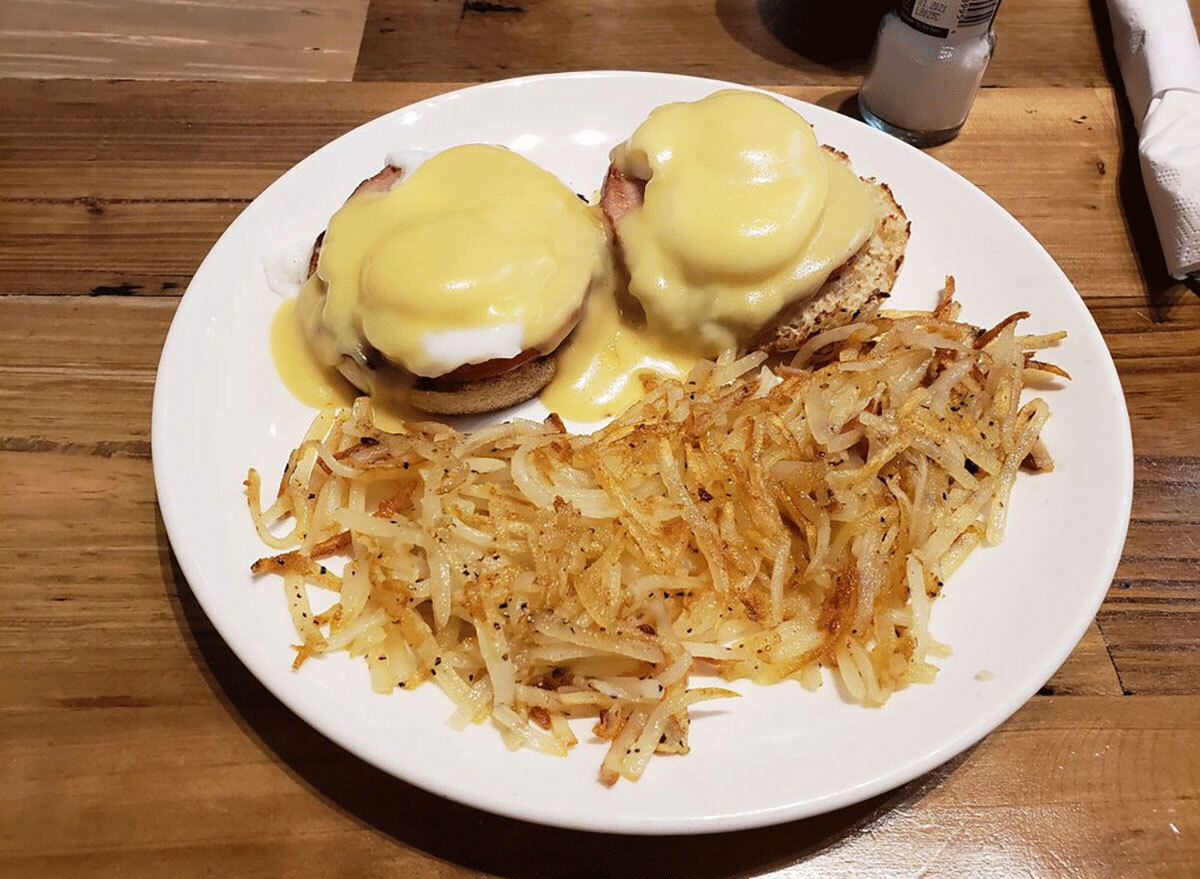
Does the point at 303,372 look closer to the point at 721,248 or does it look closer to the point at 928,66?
the point at 721,248

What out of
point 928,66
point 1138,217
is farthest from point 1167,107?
point 928,66

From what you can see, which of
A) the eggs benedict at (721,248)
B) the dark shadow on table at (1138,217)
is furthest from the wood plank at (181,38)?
the dark shadow on table at (1138,217)

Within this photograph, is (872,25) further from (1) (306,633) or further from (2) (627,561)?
(1) (306,633)

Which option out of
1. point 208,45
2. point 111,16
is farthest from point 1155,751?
point 111,16

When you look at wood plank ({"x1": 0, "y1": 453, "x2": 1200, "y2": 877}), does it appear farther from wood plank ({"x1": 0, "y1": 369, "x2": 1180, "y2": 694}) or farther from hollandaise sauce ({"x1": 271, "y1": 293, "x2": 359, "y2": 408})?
hollandaise sauce ({"x1": 271, "y1": 293, "x2": 359, "y2": 408})

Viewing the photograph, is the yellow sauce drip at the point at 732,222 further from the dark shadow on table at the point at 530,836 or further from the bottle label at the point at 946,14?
the dark shadow on table at the point at 530,836

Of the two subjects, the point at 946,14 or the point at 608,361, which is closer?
the point at 608,361
